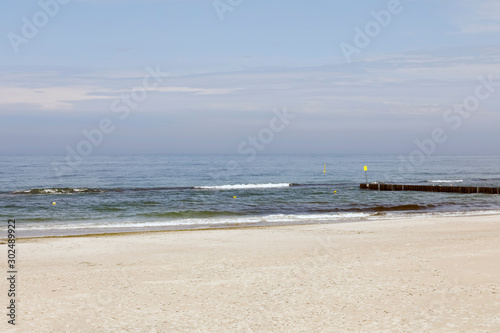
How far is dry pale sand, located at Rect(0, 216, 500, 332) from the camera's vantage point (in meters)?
8.73

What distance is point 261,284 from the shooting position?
11.3m

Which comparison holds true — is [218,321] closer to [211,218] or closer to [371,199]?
[211,218]

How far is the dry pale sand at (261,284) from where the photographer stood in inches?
344

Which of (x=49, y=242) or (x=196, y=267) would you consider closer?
(x=196, y=267)

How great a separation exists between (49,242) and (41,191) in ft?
102

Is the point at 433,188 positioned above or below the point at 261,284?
above

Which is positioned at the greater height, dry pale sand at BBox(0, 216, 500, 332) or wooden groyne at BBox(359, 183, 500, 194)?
wooden groyne at BBox(359, 183, 500, 194)

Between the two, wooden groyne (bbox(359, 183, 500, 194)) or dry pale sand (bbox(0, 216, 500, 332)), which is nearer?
dry pale sand (bbox(0, 216, 500, 332))

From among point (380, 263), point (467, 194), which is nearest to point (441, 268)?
point (380, 263)

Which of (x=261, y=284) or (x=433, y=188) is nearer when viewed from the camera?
(x=261, y=284)

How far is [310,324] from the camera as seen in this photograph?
858 centimetres

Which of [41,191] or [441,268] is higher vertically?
[41,191]

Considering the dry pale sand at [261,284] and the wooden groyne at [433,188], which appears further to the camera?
the wooden groyne at [433,188]

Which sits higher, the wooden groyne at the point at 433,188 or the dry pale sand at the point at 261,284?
the wooden groyne at the point at 433,188
